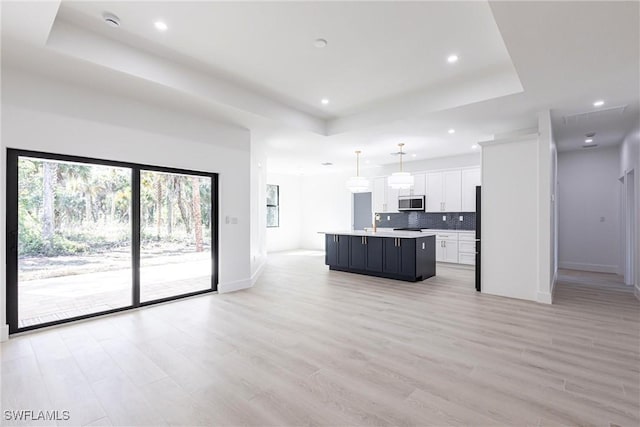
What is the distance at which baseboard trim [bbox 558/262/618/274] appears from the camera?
689 cm

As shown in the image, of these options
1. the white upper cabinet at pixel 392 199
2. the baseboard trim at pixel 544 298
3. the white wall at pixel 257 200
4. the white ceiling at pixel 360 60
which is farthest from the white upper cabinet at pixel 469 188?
the white wall at pixel 257 200

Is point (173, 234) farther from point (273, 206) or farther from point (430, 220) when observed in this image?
point (430, 220)

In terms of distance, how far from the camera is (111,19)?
2871 millimetres

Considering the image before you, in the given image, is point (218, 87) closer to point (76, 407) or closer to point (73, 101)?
point (73, 101)

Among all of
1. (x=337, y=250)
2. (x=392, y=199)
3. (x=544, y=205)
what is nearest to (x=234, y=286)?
(x=337, y=250)

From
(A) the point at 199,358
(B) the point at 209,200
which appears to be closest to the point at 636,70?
(A) the point at 199,358

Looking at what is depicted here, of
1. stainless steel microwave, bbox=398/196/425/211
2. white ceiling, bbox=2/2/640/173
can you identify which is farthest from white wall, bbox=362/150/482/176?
white ceiling, bbox=2/2/640/173

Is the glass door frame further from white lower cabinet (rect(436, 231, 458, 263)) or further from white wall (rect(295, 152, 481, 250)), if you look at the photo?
white wall (rect(295, 152, 481, 250))

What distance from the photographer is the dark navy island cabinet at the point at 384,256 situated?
5.86 metres

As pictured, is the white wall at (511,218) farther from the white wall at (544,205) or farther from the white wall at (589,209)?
the white wall at (589,209)

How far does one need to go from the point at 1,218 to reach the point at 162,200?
1.72m

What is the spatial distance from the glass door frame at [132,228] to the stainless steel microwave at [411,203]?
5.45 metres

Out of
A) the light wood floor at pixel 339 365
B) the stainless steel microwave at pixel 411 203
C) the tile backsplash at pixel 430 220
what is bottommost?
the light wood floor at pixel 339 365

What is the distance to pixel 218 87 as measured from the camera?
163 inches
